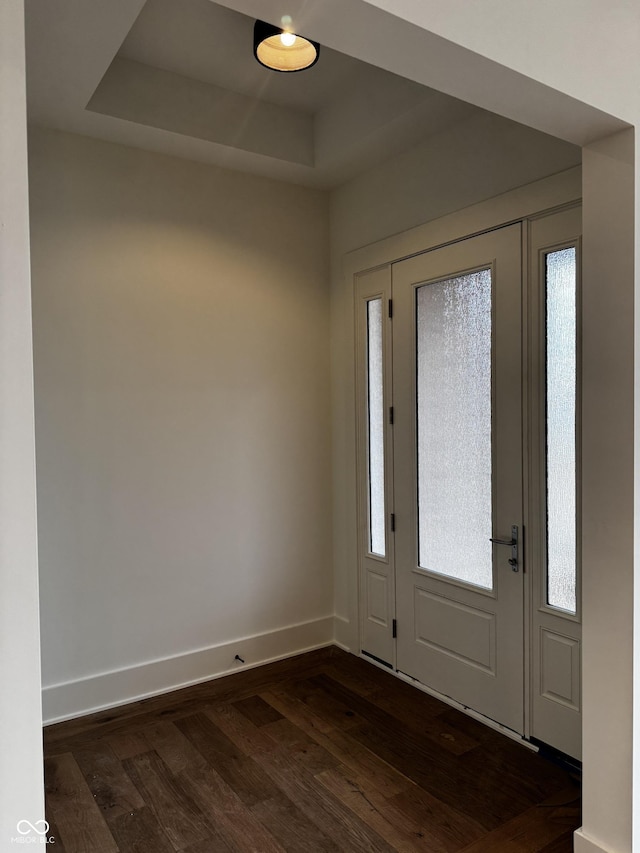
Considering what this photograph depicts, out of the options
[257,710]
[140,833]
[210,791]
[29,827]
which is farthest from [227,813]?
[29,827]

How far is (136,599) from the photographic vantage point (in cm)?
298

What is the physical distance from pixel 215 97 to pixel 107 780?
3078 millimetres

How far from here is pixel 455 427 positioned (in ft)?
9.25

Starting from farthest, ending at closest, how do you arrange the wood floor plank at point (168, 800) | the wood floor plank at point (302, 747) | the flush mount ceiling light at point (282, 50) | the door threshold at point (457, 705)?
the door threshold at point (457, 705)
the wood floor plank at point (302, 747)
the flush mount ceiling light at point (282, 50)
the wood floor plank at point (168, 800)

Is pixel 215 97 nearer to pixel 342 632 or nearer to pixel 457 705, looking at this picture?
pixel 342 632

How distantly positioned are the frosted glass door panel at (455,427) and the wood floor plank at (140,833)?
160 centimetres

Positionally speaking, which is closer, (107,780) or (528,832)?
(528,832)

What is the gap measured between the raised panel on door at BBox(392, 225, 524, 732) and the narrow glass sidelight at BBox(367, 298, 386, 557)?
0.15 meters

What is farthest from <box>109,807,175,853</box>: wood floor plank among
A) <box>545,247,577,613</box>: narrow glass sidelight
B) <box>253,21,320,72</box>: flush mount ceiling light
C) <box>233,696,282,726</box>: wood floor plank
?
<box>253,21,320,72</box>: flush mount ceiling light

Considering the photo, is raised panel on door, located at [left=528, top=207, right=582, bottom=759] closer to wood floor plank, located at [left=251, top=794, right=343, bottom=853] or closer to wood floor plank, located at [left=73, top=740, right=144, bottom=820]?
wood floor plank, located at [left=251, top=794, right=343, bottom=853]

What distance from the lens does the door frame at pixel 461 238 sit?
236cm

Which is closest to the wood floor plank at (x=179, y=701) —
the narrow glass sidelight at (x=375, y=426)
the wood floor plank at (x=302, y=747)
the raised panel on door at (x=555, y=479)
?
the wood floor plank at (x=302, y=747)

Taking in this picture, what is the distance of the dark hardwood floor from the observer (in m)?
2.03

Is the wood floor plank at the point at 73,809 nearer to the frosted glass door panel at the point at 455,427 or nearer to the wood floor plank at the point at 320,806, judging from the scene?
the wood floor plank at the point at 320,806
